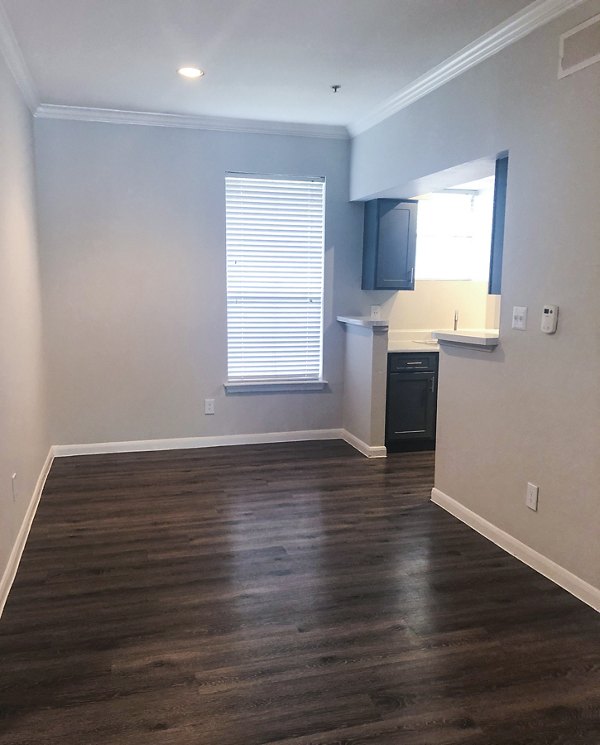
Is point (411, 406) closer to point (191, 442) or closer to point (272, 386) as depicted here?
point (272, 386)

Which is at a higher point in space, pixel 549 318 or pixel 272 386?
pixel 549 318

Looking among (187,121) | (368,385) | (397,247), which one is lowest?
(368,385)

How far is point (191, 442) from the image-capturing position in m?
5.21

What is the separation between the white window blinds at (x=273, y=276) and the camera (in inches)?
202

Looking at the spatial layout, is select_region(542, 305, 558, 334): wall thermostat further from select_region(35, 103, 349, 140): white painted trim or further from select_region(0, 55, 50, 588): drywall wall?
select_region(35, 103, 349, 140): white painted trim

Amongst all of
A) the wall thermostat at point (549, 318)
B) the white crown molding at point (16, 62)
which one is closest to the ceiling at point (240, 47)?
the white crown molding at point (16, 62)

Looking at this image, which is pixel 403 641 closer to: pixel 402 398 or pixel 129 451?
pixel 402 398

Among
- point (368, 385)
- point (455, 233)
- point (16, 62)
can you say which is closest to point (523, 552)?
point (368, 385)

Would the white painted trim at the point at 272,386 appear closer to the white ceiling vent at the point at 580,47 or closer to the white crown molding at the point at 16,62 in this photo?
the white crown molding at the point at 16,62

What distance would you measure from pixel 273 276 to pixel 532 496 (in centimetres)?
298

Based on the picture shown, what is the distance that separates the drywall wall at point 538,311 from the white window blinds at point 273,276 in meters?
1.72

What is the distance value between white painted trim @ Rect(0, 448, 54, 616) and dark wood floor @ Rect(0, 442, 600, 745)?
0.04 meters

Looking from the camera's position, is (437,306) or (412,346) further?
(437,306)

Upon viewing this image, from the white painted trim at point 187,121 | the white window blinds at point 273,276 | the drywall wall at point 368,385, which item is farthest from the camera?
the white window blinds at point 273,276
